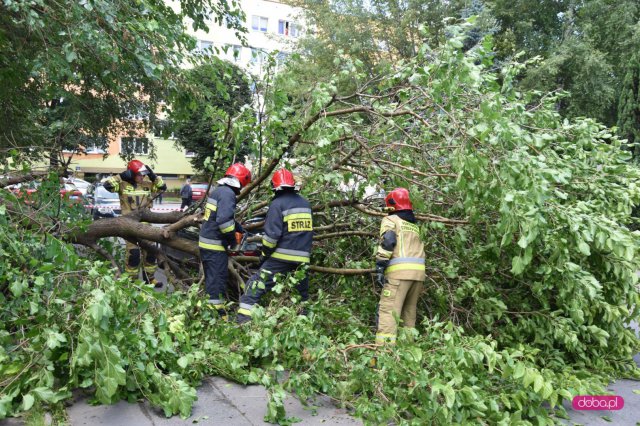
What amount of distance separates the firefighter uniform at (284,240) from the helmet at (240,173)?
686 millimetres

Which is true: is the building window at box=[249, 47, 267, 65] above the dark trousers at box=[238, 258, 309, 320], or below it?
above

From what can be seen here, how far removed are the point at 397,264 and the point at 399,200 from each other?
574 mm

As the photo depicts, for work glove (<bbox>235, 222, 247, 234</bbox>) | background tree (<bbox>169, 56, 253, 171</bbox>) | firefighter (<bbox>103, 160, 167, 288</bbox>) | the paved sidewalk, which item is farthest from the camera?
firefighter (<bbox>103, 160, 167, 288</bbox>)

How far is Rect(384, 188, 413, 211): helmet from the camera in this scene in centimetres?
449

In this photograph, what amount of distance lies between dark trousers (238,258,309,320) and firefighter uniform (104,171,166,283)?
2473 mm

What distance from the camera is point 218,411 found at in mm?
3119

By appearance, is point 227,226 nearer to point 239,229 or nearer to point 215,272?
point 239,229

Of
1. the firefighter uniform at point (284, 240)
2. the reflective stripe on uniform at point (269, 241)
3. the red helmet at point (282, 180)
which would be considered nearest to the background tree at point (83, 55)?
the red helmet at point (282, 180)

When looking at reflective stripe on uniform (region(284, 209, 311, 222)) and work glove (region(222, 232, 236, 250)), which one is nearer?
reflective stripe on uniform (region(284, 209, 311, 222))

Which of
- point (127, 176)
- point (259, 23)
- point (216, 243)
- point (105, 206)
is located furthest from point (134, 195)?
point (259, 23)

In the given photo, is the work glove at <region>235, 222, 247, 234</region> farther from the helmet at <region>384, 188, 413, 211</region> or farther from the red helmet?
the helmet at <region>384, 188, 413, 211</region>

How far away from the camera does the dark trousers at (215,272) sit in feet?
16.0

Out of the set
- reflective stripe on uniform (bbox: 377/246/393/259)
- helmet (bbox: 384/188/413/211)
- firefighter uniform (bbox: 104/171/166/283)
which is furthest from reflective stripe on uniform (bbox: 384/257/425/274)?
firefighter uniform (bbox: 104/171/166/283)

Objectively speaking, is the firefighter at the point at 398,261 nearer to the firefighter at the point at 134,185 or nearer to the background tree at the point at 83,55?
the background tree at the point at 83,55
